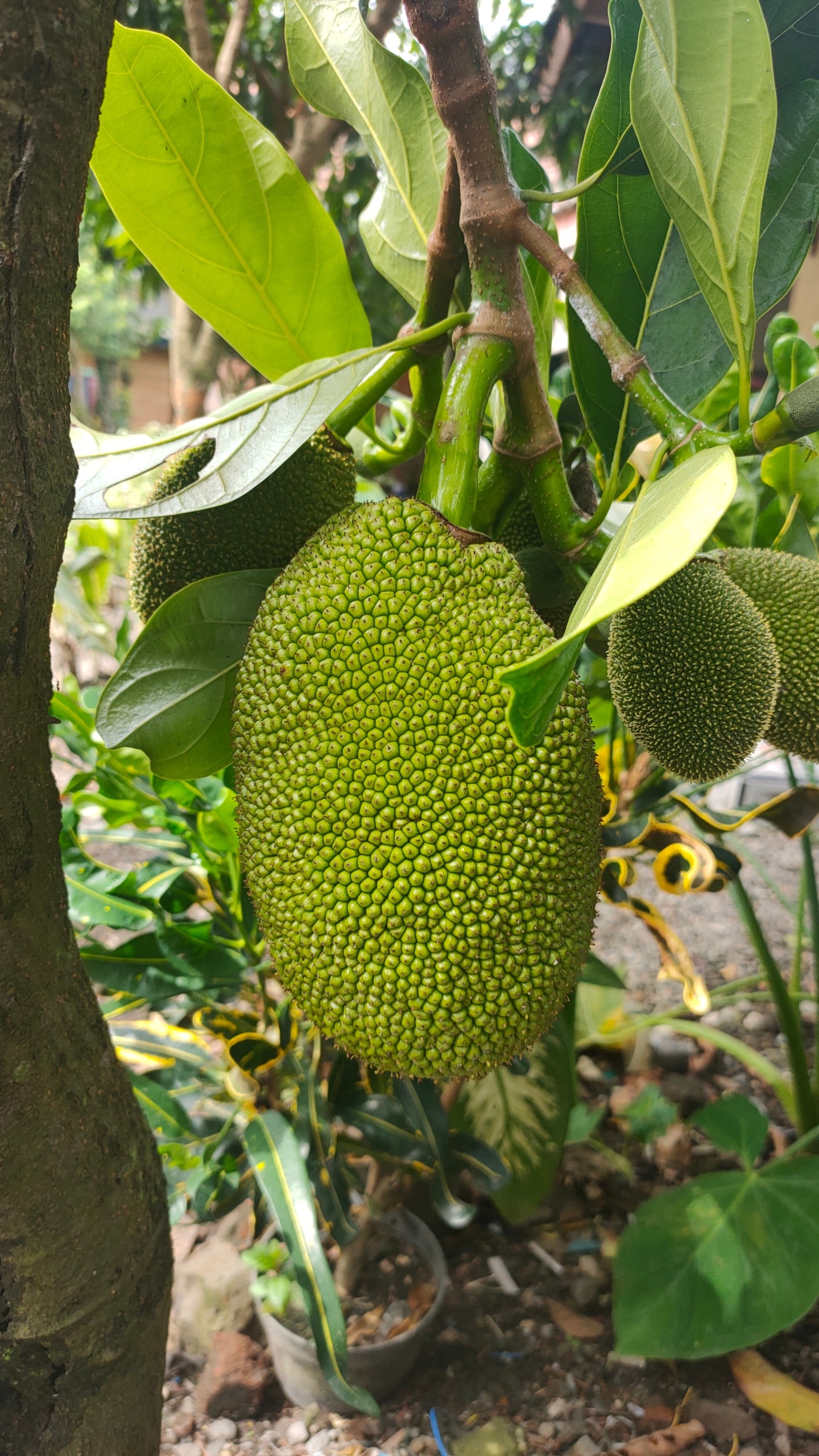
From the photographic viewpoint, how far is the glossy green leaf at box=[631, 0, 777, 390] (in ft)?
1.13

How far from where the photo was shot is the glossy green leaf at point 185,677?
0.47 metres

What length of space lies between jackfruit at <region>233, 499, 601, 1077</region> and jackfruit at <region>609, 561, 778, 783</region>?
0.18 ft

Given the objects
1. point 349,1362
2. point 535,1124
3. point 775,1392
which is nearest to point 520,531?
point 535,1124

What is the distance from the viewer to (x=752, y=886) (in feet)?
6.09

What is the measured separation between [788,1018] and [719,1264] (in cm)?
31

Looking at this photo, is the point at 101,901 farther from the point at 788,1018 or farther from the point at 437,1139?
the point at 788,1018

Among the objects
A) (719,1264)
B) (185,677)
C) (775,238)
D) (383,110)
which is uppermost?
(383,110)

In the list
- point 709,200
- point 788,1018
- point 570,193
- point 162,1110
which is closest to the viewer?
point 709,200

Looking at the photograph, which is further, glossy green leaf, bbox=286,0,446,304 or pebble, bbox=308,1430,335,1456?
pebble, bbox=308,1430,335,1456

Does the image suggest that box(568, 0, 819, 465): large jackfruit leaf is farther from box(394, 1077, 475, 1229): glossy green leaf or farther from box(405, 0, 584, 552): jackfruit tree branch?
box(394, 1077, 475, 1229): glossy green leaf

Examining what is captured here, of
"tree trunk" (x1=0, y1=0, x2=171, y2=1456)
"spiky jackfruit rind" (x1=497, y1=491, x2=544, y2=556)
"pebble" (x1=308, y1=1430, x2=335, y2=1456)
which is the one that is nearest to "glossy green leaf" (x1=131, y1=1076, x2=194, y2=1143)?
"pebble" (x1=308, y1=1430, x2=335, y2=1456)

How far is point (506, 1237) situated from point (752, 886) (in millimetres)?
1047

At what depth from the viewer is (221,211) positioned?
508mm

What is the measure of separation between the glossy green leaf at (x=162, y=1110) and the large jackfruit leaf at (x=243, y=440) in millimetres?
619
